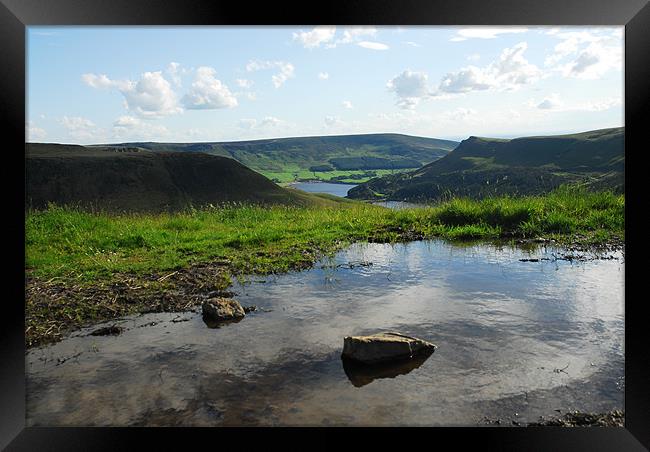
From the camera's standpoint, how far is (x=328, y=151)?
119375 mm

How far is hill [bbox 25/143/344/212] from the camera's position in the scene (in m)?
28.6

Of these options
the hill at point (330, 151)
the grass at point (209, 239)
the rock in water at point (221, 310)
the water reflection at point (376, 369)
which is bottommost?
the water reflection at point (376, 369)

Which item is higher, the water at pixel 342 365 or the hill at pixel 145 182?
the hill at pixel 145 182

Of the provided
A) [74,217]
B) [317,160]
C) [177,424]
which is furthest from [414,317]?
[317,160]

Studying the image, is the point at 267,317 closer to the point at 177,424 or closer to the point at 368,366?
the point at 368,366

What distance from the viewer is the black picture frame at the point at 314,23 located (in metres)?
3.22

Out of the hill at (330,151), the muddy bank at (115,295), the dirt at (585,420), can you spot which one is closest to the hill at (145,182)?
the muddy bank at (115,295)

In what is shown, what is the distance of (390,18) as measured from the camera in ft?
11.6

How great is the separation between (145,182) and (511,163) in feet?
135

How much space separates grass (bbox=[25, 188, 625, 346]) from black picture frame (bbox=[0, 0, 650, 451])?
1.79m

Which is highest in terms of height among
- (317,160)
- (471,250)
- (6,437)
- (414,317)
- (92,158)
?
(317,160)

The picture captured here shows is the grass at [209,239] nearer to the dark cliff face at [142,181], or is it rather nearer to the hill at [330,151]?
the dark cliff face at [142,181]

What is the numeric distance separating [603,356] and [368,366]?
6.99 feet

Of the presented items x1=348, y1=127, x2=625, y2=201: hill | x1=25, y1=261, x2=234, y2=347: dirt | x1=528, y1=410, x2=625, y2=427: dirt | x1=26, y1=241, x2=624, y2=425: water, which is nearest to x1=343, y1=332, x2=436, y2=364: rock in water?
x1=26, y1=241, x2=624, y2=425: water
